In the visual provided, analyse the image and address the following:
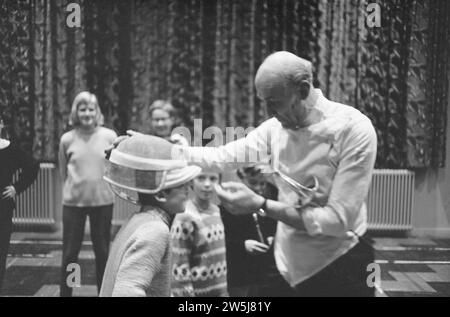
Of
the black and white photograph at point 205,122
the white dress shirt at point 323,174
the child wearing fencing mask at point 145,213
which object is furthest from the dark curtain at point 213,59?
the child wearing fencing mask at point 145,213

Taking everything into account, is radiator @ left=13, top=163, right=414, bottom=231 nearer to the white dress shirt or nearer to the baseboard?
the baseboard

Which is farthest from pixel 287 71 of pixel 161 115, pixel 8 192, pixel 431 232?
pixel 8 192

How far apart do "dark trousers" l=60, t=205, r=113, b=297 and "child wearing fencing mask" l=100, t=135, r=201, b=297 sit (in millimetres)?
534

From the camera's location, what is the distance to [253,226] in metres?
1.90

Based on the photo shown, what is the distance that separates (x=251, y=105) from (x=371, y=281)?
718mm

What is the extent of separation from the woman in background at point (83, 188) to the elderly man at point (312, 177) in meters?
0.46

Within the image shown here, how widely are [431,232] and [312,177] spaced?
673mm

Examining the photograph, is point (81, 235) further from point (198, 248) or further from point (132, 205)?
point (198, 248)

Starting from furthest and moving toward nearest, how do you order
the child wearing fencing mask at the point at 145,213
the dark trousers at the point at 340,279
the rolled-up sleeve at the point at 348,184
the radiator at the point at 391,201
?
the radiator at the point at 391,201 → the dark trousers at the point at 340,279 → the rolled-up sleeve at the point at 348,184 → the child wearing fencing mask at the point at 145,213

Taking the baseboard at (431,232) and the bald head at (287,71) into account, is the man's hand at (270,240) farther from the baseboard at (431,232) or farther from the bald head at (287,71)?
the baseboard at (431,232)

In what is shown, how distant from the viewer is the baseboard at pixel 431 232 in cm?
215

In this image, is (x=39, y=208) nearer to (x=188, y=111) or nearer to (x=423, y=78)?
(x=188, y=111)

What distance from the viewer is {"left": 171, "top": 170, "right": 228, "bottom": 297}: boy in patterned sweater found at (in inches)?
75.7
